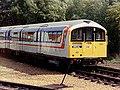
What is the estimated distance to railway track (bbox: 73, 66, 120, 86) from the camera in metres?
14.8

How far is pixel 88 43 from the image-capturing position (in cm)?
1798

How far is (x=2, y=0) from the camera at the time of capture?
144ft

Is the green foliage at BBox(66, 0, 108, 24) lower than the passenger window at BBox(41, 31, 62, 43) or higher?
higher

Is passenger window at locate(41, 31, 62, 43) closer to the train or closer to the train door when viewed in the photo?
the train

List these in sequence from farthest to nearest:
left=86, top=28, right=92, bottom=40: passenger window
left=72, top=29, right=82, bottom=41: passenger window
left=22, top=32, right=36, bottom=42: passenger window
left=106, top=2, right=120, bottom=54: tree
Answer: left=106, top=2, right=120, bottom=54: tree, left=22, top=32, right=36, bottom=42: passenger window, left=86, top=28, right=92, bottom=40: passenger window, left=72, top=29, right=82, bottom=41: passenger window

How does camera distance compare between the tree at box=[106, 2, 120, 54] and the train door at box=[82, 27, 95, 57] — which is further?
the tree at box=[106, 2, 120, 54]

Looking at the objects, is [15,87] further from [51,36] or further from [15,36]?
[15,36]

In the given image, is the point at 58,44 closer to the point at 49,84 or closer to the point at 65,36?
the point at 65,36

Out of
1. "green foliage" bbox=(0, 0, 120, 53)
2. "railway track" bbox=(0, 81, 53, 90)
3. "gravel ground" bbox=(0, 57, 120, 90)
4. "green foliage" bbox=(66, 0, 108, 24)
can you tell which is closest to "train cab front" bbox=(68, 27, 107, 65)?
"gravel ground" bbox=(0, 57, 120, 90)

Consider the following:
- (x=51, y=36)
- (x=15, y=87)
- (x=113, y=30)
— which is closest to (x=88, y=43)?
(x=51, y=36)

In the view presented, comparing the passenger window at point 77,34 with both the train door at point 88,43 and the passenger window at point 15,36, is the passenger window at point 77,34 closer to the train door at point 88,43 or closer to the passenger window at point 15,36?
the train door at point 88,43

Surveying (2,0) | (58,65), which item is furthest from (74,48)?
(2,0)

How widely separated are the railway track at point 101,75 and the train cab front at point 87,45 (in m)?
0.66

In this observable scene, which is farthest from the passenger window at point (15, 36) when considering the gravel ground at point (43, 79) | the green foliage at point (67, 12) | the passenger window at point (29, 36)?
the green foliage at point (67, 12)
